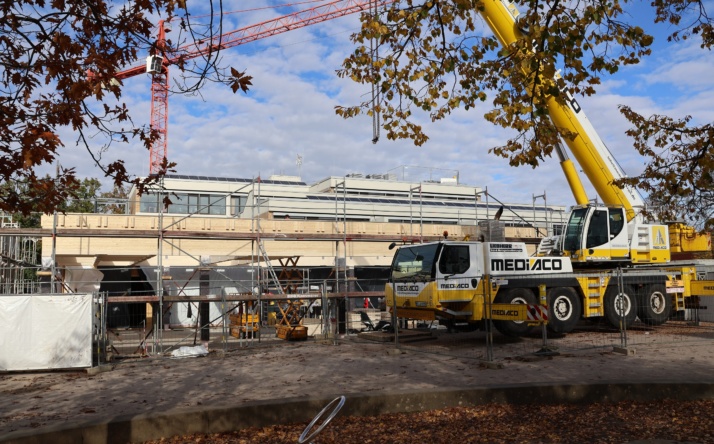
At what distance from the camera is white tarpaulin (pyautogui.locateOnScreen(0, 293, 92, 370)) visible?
39.7 feet

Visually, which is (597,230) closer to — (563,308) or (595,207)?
(595,207)

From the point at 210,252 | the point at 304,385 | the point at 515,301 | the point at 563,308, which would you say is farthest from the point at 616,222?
the point at 210,252

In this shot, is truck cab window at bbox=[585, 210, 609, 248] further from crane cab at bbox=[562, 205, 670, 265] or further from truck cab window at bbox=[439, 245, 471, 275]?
truck cab window at bbox=[439, 245, 471, 275]

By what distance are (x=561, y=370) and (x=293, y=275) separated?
55.4 feet

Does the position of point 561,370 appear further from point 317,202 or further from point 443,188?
point 443,188

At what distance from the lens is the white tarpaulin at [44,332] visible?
12109 millimetres

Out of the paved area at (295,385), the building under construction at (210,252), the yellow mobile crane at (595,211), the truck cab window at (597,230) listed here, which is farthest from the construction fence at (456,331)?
the truck cab window at (597,230)

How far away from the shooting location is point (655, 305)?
1647 cm

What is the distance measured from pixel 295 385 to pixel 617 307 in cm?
958

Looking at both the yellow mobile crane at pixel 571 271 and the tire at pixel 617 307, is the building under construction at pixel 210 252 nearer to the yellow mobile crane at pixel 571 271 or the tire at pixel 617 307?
the yellow mobile crane at pixel 571 271

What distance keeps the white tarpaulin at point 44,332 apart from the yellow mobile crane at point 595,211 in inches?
468

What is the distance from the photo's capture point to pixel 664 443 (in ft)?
19.8

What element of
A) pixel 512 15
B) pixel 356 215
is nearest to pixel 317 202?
pixel 356 215

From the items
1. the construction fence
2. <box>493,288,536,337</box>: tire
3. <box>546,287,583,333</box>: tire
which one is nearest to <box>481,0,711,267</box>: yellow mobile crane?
the construction fence
